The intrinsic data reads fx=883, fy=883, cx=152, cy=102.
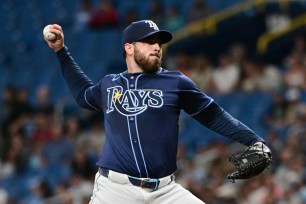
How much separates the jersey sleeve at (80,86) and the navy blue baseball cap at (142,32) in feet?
1.25

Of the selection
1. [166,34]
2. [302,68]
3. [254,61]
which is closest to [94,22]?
[254,61]

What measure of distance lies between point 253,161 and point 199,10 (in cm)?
859

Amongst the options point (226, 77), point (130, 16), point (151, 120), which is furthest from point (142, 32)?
point (130, 16)

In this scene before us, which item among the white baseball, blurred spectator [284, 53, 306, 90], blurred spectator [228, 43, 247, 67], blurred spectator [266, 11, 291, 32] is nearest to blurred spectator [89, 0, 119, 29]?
blurred spectator [228, 43, 247, 67]

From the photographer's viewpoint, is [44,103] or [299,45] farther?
[44,103]

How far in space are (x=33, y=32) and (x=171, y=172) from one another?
402 inches

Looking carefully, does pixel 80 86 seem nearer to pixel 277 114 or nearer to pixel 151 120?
pixel 151 120

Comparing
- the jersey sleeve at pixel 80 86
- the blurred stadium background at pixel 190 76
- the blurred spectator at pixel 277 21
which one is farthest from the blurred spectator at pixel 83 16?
the jersey sleeve at pixel 80 86

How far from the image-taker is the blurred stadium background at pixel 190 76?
34.6ft

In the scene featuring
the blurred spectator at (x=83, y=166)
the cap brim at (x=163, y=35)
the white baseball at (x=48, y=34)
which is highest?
the white baseball at (x=48, y=34)

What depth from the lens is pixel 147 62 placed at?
5.50 m

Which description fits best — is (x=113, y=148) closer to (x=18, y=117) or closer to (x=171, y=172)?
(x=171, y=172)

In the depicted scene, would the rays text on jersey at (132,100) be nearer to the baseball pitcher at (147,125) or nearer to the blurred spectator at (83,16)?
the baseball pitcher at (147,125)

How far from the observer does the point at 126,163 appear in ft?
17.7
